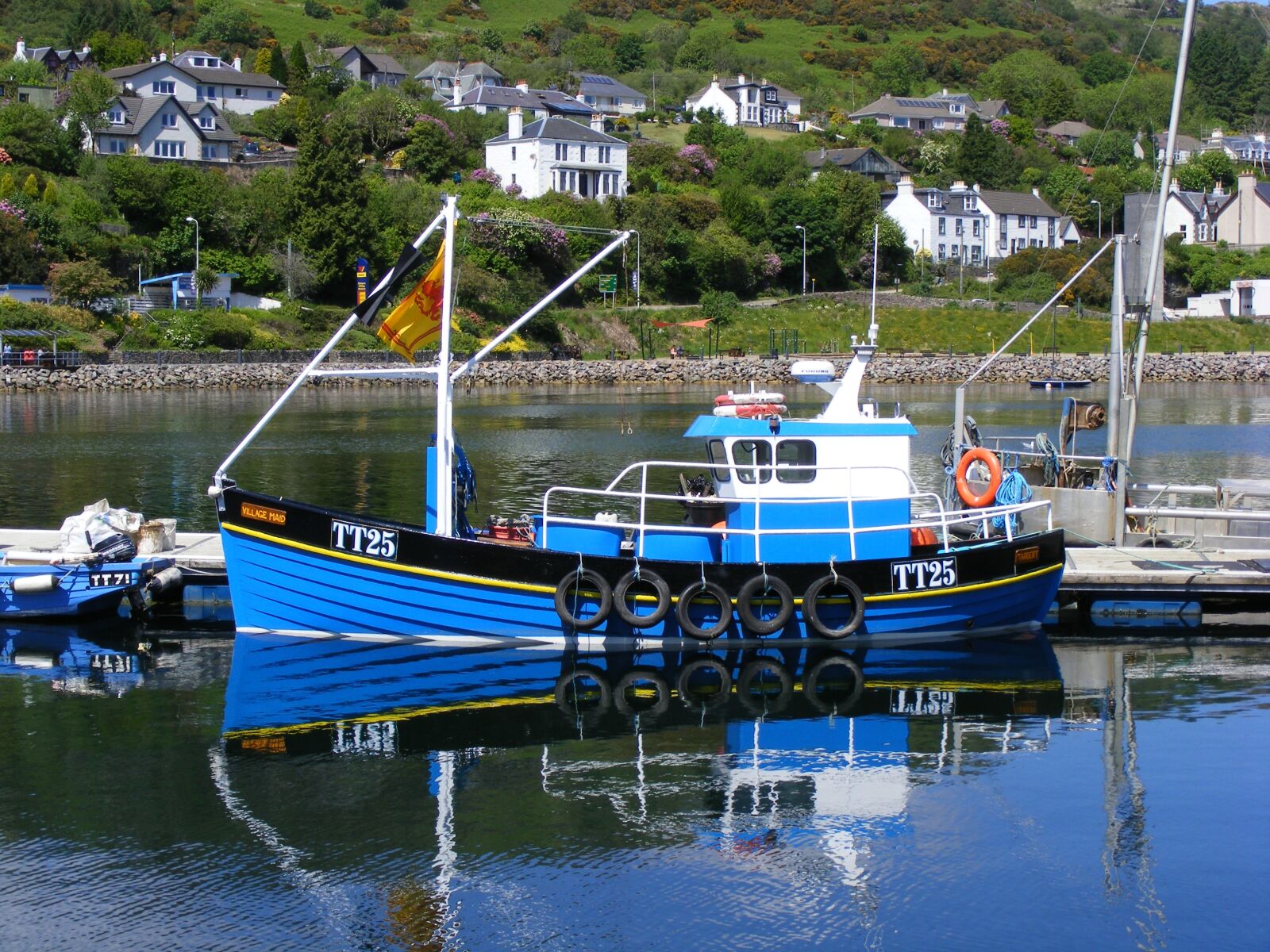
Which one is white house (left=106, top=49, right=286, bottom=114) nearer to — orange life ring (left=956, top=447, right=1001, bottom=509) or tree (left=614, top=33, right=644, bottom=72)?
tree (left=614, top=33, right=644, bottom=72)

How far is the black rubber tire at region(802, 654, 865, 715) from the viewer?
17.3m

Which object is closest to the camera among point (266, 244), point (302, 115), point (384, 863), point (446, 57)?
point (384, 863)

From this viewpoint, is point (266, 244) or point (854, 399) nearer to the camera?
point (854, 399)

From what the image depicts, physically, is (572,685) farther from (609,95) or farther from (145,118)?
(609,95)

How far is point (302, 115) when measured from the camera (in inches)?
4240

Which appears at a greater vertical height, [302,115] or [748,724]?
[302,115]

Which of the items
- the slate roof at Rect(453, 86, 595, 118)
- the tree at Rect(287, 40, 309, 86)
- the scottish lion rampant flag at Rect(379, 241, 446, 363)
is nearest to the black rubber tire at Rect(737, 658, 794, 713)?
the scottish lion rampant flag at Rect(379, 241, 446, 363)

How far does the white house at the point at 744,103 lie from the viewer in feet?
497

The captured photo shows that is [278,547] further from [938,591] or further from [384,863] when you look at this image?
[938,591]

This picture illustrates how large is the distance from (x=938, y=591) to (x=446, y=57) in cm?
15107

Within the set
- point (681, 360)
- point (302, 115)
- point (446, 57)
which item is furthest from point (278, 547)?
point (446, 57)

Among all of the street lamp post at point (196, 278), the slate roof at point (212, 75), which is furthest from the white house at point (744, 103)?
the street lamp post at point (196, 278)

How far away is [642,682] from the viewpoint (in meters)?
18.1

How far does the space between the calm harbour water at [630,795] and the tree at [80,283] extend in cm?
5831
